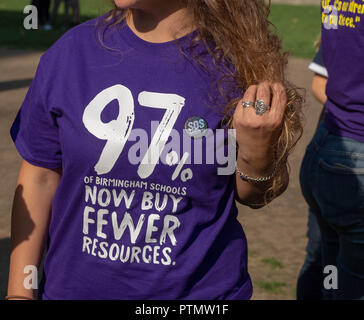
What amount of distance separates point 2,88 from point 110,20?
333 inches

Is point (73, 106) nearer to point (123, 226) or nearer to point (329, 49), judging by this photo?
point (123, 226)

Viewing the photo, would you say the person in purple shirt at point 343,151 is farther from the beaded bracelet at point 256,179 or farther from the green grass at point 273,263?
the green grass at point 273,263

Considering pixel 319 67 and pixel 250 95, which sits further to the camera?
pixel 319 67

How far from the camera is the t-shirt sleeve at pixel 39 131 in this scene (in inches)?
87.2

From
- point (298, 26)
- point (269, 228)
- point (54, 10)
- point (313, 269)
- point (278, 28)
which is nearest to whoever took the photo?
point (313, 269)

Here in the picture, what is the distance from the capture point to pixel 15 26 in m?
16.6

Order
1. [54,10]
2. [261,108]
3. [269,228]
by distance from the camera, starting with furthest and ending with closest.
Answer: [54,10] < [269,228] < [261,108]

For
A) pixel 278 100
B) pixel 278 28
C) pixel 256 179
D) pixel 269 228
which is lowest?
pixel 278 28

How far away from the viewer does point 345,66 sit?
2.92 metres

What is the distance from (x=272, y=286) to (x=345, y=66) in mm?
2330

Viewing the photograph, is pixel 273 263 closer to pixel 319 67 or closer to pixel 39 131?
pixel 319 67

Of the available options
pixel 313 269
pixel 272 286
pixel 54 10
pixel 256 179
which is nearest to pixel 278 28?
pixel 54 10

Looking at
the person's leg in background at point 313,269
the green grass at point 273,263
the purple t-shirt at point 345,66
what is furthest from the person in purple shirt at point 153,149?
the green grass at point 273,263

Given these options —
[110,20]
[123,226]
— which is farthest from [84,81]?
[123,226]
